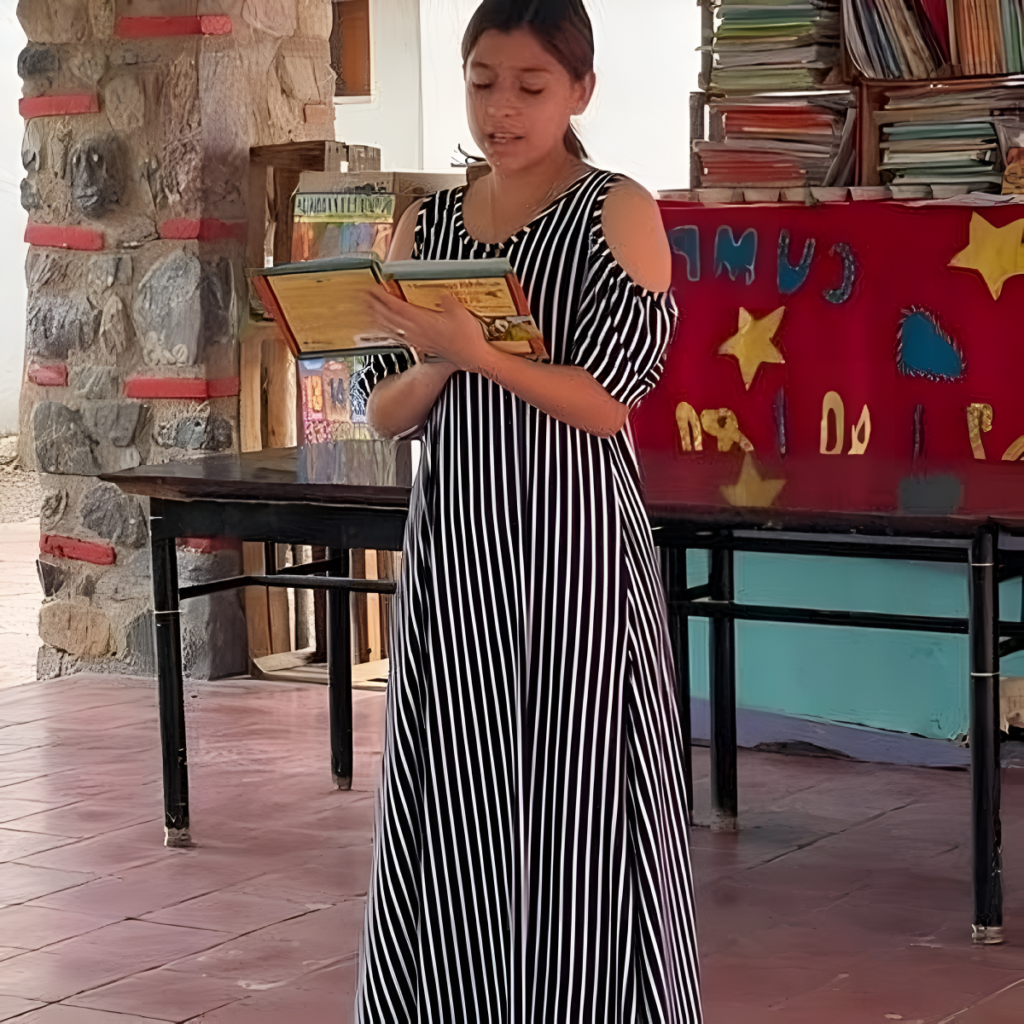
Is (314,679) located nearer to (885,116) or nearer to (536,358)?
(885,116)

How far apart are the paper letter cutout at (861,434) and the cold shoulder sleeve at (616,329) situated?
2491 millimetres

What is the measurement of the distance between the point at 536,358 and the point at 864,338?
8.36 feet

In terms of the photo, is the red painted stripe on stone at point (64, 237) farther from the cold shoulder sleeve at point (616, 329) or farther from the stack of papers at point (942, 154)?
the cold shoulder sleeve at point (616, 329)

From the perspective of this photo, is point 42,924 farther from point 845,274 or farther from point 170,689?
point 845,274

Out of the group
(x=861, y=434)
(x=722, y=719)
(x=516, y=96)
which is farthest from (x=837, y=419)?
(x=516, y=96)

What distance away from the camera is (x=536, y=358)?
7.91 ft

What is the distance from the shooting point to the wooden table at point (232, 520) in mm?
4016

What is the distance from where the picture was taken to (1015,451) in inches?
185

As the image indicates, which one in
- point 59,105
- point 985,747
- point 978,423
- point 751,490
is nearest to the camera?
point 985,747

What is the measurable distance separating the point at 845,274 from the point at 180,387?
7.00ft

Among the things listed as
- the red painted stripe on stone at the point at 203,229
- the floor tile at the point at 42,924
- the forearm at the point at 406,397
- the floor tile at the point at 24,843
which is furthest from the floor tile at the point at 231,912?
the red painted stripe on stone at the point at 203,229

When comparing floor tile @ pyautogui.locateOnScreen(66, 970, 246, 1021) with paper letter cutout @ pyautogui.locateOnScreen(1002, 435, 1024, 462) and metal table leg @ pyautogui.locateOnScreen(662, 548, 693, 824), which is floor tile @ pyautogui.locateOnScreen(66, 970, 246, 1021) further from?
paper letter cutout @ pyautogui.locateOnScreen(1002, 435, 1024, 462)

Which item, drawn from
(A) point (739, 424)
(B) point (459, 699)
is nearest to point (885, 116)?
(A) point (739, 424)

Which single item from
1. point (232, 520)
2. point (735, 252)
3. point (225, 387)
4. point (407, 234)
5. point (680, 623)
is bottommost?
point (680, 623)
